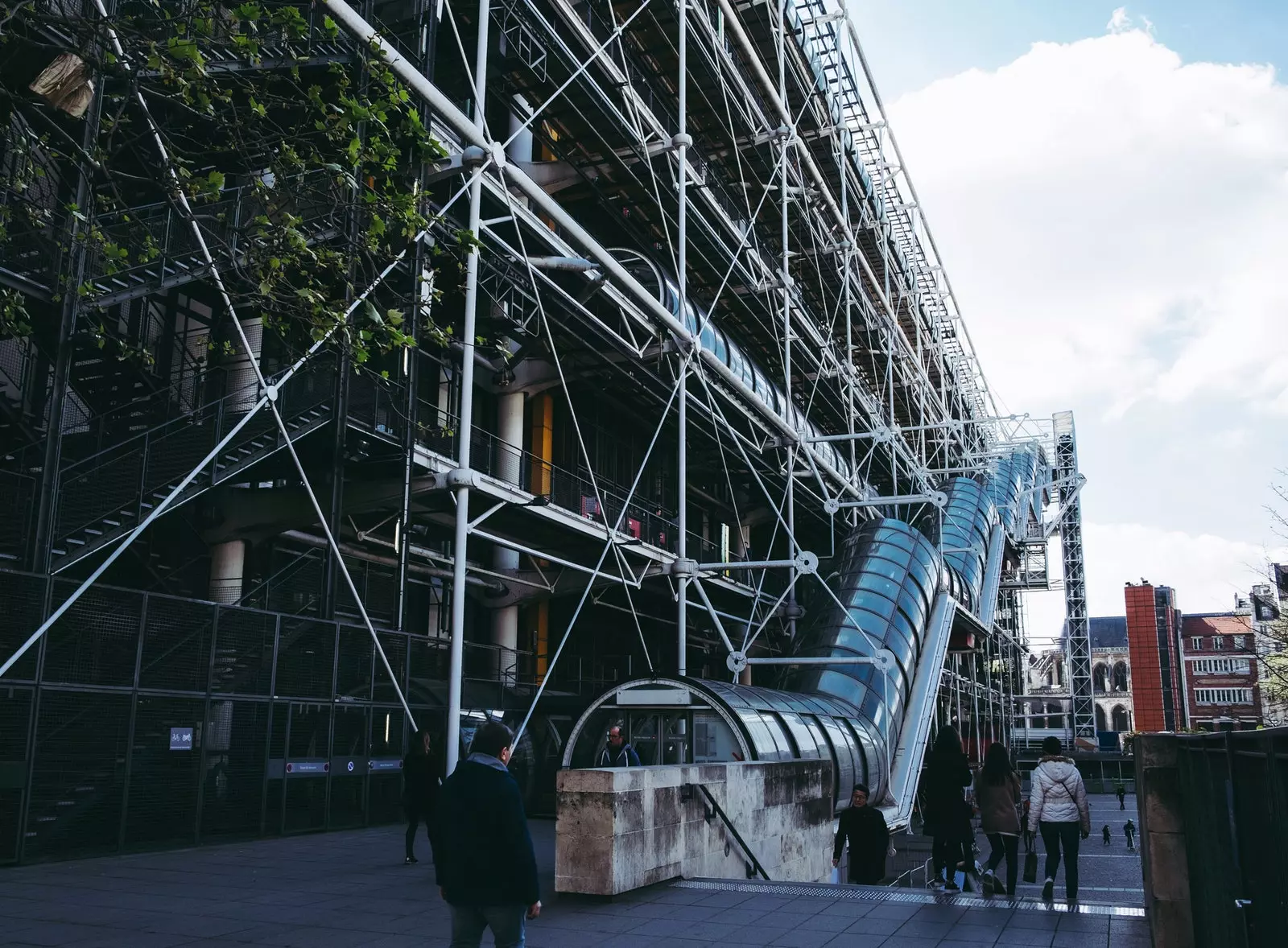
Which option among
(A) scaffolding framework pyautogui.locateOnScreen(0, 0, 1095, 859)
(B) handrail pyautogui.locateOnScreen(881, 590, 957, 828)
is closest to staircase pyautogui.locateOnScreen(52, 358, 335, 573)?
(A) scaffolding framework pyautogui.locateOnScreen(0, 0, 1095, 859)

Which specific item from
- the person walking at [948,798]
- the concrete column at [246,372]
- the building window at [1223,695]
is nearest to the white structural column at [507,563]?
the concrete column at [246,372]

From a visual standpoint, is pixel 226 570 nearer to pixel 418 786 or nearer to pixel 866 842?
pixel 418 786

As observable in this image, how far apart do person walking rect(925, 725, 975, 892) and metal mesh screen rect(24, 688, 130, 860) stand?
7.50 m

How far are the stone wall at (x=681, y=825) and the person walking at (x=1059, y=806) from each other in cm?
287

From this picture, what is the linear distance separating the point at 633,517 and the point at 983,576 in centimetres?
2013

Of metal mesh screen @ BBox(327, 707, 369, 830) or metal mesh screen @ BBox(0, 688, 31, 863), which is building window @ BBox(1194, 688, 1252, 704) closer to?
metal mesh screen @ BBox(327, 707, 369, 830)

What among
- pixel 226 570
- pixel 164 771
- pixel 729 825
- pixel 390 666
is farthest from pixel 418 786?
pixel 226 570

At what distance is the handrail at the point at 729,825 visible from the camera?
415 inches

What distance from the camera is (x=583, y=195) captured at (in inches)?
960

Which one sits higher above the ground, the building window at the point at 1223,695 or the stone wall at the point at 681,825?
the building window at the point at 1223,695

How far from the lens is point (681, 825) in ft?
32.8

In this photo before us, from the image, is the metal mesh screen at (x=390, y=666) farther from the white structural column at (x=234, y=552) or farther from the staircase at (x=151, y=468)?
the staircase at (x=151, y=468)

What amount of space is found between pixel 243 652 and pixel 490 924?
8.57 m

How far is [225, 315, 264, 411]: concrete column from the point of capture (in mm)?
14938
